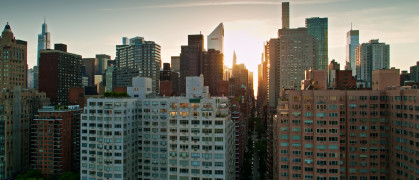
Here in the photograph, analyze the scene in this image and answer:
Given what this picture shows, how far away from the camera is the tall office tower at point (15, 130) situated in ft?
506

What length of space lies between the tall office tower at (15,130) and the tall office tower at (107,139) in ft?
243

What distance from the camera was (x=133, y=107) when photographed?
375 ft

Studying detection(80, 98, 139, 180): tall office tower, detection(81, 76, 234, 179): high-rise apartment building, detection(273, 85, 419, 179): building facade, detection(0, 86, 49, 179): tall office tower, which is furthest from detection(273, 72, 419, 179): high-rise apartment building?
detection(0, 86, 49, 179): tall office tower

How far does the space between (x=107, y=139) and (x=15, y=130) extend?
3507 inches

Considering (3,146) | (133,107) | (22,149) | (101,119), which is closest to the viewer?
(101,119)

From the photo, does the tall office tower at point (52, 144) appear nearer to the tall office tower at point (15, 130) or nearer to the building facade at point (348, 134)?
the tall office tower at point (15, 130)

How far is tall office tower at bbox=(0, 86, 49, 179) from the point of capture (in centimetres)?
15412

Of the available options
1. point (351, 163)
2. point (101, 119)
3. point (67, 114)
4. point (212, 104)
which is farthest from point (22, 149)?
point (351, 163)

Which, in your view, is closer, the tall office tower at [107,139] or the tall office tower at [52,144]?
the tall office tower at [107,139]

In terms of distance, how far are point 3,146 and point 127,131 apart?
88.5 meters

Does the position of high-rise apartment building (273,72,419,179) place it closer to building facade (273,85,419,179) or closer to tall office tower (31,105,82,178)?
building facade (273,85,419,179)

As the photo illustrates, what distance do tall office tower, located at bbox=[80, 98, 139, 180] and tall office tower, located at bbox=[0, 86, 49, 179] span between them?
7399 cm

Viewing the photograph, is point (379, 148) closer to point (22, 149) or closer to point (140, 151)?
point (140, 151)

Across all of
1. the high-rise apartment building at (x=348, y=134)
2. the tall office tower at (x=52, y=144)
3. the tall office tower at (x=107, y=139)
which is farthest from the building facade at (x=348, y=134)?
the tall office tower at (x=52, y=144)
